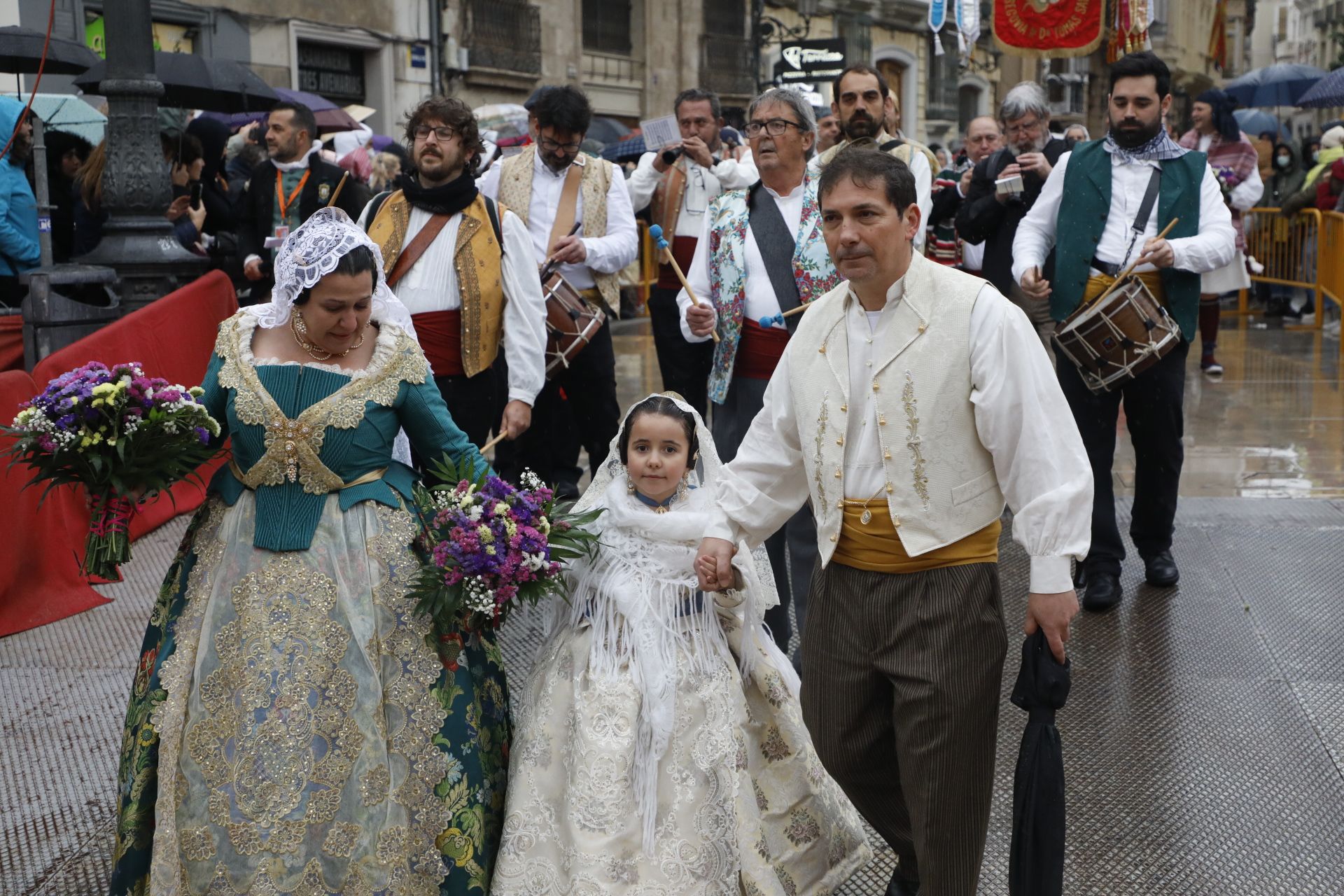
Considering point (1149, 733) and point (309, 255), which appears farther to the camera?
point (1149, 733)

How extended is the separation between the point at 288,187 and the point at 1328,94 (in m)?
16.6

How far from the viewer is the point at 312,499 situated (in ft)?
11.6

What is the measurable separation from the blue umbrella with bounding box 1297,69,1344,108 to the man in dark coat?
16139 millimetres

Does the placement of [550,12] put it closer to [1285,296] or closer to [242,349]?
[1285,296]

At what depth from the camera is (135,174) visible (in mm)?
7984

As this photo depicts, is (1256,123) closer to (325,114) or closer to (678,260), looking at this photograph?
(325,114)

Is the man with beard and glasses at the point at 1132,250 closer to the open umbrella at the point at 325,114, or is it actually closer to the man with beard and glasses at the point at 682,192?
the man with beard and glasses at the point at 682,192

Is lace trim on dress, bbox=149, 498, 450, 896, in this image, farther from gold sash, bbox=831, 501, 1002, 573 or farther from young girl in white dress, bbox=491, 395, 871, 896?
gold sash, bbox=831, 501, 1002, 573

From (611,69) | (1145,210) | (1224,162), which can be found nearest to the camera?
(1145,210)

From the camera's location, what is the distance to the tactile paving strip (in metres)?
3.91

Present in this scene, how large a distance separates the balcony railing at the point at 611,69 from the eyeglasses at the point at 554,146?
1920 centimetres

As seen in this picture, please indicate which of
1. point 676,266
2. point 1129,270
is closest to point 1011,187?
point 1129,270

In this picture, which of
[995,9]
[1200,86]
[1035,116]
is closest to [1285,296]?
[995,9]

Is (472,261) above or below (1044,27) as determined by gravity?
below
